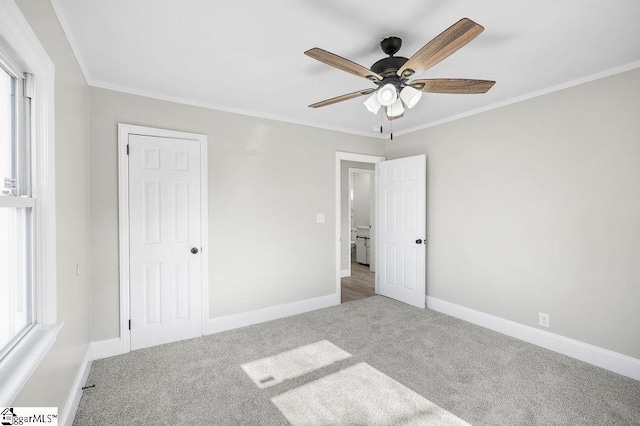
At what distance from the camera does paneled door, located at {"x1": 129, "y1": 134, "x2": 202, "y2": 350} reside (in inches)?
113

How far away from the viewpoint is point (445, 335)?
3168 mm

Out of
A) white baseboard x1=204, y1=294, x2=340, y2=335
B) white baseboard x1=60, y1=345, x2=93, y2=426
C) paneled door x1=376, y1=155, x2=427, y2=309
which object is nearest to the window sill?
white baseboard x1=60, y1=345, x2=93, y2=426

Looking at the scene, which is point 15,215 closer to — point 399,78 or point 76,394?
point 76,394

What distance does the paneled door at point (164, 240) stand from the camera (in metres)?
2.86

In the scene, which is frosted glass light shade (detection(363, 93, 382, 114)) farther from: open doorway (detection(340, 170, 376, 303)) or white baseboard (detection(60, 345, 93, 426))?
open doorway (detection(340, 170, 376, 303))

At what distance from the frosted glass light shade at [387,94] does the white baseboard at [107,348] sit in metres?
3.10

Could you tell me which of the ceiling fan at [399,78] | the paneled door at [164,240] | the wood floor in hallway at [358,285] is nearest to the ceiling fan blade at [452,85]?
the ceiling fan at [399,78]

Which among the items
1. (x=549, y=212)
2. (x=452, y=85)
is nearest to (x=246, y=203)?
(x=452, y=85)

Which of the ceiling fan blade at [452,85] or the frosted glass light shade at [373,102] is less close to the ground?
the ceiling fan blade at [452,85]

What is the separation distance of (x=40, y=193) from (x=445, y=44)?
2.13 metres

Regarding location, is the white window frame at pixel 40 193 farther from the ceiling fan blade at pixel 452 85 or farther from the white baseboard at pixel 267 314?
the ceiling fan blade at pixel 452 85

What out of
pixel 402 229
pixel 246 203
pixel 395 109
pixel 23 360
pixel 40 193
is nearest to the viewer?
pixel 23 360

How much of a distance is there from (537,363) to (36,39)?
4.03m

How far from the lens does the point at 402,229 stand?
4.22 m
